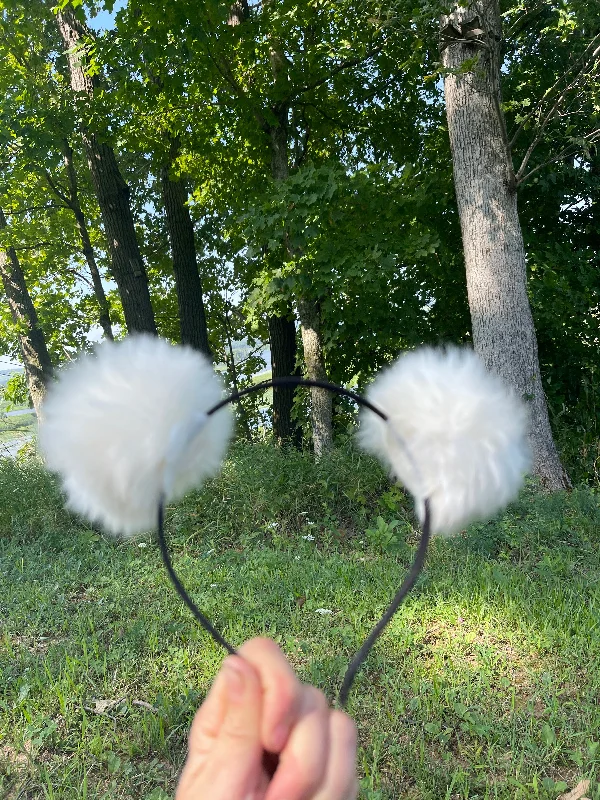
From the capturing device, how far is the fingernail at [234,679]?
86 centimetres

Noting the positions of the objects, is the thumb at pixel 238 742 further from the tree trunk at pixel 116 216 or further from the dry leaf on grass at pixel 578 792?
the tree trunk at pixel 116 216

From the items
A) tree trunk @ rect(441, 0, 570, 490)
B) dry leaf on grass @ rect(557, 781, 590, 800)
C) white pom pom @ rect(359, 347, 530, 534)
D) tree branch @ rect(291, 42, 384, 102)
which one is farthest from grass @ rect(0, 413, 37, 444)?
white pom pom @ rect(359, 347, 530, 534)

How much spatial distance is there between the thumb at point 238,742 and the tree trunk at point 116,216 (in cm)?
641

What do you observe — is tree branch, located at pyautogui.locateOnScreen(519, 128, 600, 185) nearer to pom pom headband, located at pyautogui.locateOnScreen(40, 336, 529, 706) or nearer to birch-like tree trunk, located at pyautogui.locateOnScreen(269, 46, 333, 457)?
birch-like tree trunk, located at pyautogui.locateOnScreen(269, 46, 333, 457)

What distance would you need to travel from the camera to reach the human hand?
0.80 metres

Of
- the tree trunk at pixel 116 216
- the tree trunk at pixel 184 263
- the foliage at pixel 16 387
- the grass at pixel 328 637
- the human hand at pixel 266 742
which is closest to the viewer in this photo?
the human hand at pixel 266 742

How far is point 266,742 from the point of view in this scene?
0.83 meters

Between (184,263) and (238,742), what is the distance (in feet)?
26.4

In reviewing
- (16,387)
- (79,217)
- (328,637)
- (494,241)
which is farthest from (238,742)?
(16,387)

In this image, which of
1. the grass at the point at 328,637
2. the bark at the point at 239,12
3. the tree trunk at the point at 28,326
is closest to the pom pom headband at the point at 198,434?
the grass at the point at 328,637

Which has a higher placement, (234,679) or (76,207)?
(76,207)

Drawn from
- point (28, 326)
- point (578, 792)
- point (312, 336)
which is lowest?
point (578, 792)

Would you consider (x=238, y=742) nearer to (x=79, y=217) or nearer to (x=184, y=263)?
(x=184, y=263)

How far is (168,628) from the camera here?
311cm
